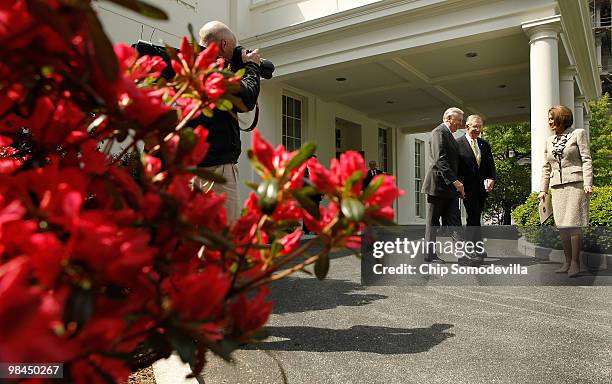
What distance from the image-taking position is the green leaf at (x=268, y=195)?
625 mm

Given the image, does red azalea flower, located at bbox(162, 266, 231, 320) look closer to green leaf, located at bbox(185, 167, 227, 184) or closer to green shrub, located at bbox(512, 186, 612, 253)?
green leaf, located at bbox(185, 167, 227, 184)

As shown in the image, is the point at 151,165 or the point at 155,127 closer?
the point at 155,127

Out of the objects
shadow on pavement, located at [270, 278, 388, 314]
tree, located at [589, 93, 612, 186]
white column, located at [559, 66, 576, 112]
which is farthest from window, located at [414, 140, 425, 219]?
shadow on pavement, located at [270, 278, 388, 314]

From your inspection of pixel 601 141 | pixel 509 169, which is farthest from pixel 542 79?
pixel 509 169

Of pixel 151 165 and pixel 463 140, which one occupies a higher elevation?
pixel 463 140

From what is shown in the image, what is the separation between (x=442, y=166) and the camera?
5.08 metres

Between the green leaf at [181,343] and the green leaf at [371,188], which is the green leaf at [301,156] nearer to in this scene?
the green leaf at [371,188]

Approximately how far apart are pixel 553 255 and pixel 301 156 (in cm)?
625

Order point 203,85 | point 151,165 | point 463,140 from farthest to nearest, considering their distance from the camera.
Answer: point 463,140 → point 203,85 → point 151,165

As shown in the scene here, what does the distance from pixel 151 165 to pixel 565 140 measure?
4.96m

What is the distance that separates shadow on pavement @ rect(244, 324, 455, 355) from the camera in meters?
2.68

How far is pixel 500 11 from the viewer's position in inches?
299

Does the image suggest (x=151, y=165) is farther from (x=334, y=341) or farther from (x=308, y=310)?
(x=308, y=310)

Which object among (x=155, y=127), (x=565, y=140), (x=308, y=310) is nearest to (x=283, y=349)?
(x=308, y=310)
